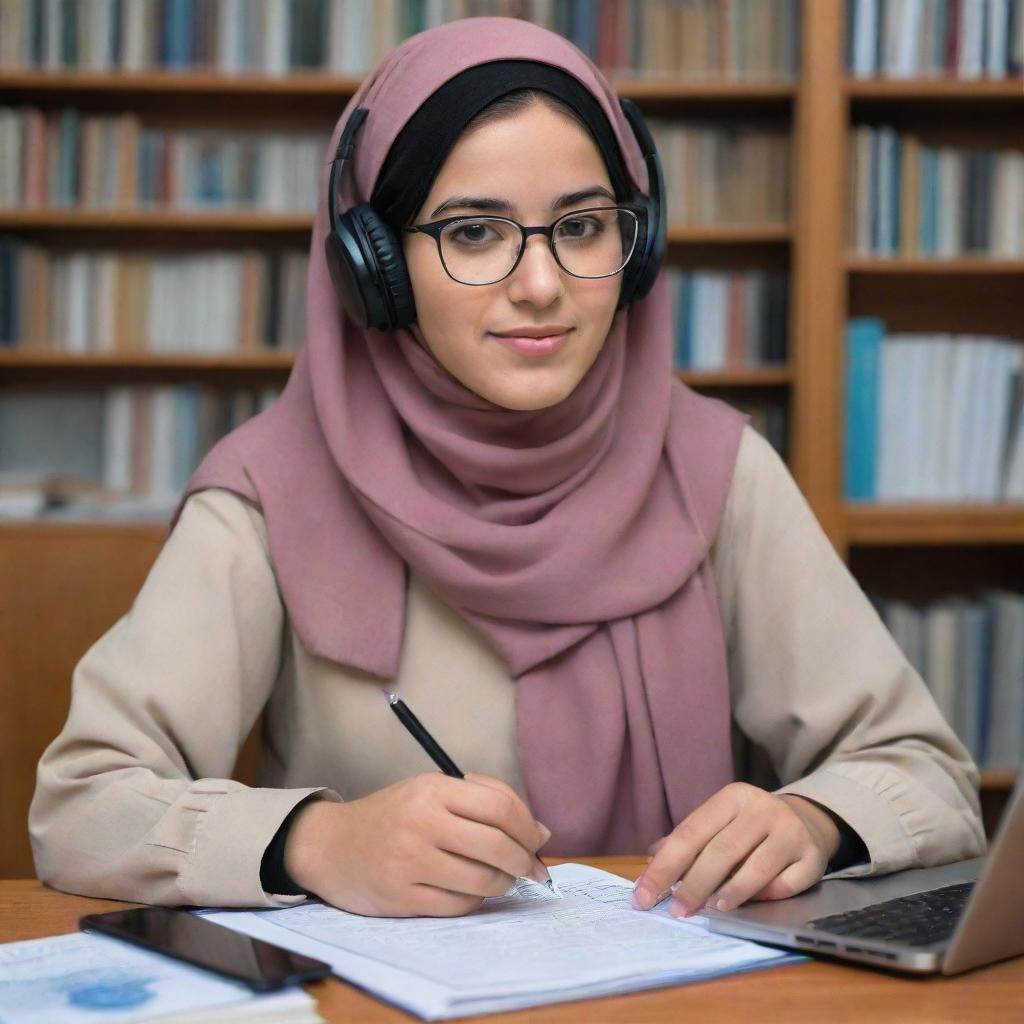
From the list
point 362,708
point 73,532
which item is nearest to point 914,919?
point 362,708

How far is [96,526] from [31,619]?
0.34 m

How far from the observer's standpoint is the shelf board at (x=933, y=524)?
2682 mm

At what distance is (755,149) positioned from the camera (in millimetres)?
2887

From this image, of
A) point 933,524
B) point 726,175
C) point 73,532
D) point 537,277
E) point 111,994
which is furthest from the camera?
point 726,175

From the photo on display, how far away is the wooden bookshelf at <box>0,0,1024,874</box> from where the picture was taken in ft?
8.82

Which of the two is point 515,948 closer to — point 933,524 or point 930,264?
point 933,524

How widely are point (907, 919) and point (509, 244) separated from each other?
0.65 meters

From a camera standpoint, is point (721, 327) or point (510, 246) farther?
point (721, 327)

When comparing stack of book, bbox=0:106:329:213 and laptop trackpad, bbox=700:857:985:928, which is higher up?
stack of book, bbox=0:106:329:213

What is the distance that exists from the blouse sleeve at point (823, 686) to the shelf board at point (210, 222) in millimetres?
1493

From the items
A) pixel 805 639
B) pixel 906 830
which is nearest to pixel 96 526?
pixel 805 639

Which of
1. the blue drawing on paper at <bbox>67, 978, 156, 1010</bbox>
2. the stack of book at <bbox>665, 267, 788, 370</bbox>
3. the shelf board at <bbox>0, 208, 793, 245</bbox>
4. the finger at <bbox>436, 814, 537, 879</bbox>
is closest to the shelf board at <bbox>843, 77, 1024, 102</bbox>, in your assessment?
the shelf board at <bbox>0, 208, 793, 245</bbox>

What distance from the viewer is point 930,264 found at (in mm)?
2785

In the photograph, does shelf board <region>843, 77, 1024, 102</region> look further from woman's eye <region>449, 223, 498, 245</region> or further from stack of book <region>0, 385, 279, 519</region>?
woman's eye <region>449, 223, 498, 245</region>
